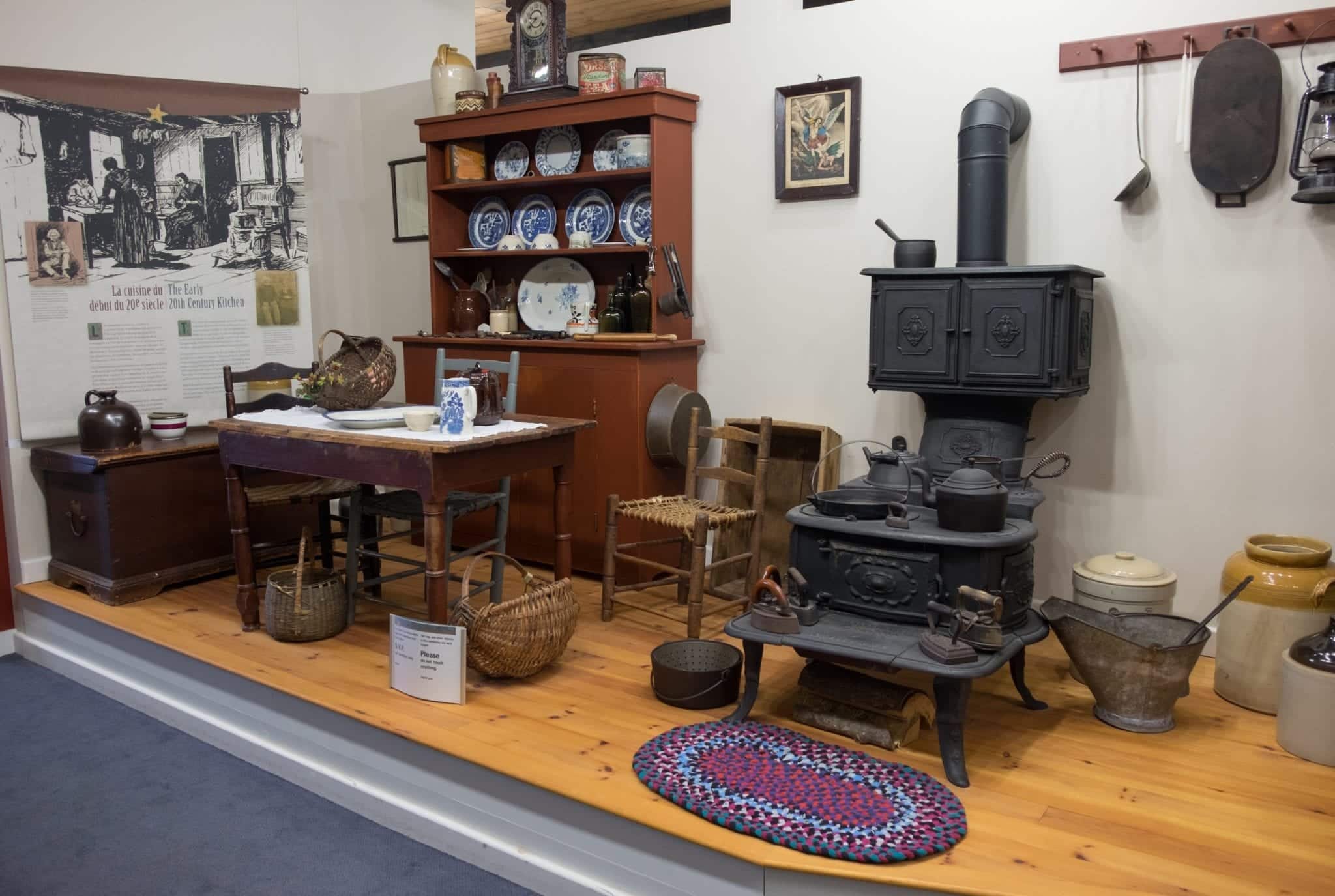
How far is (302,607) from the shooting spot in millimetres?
3521

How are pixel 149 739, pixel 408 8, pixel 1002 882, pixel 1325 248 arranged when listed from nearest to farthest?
pixel 1002 882 → pixel 1325 248 → pixel 149 739 → pixel 408 8

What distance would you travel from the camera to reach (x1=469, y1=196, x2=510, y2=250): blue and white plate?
4.95m

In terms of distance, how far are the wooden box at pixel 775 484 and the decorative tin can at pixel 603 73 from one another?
1478mm

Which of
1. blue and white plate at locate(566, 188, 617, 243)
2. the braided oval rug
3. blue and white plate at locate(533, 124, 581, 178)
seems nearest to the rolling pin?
blue and white plate at locate(566, 188, 617, 243)

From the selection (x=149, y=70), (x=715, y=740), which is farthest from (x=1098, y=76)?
(x=149, y=70)

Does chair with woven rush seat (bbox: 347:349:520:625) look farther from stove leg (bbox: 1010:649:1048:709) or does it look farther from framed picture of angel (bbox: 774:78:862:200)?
stove leg (bbox: 1010:649:1048:709)

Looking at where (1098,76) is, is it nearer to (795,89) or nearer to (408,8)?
(795,89)

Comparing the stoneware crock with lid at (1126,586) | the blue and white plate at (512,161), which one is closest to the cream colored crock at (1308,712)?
the stoneware crock with lid at (1126,586)

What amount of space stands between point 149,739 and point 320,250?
284cm

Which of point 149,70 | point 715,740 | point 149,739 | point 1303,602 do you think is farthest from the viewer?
point 149,70

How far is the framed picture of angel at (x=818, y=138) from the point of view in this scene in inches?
153

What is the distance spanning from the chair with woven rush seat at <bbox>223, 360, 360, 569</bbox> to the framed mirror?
128 cm

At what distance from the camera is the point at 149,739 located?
3.34m

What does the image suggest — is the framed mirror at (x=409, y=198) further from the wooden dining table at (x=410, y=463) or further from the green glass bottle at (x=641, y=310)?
the wooden dining table at (x=410, y=463)
